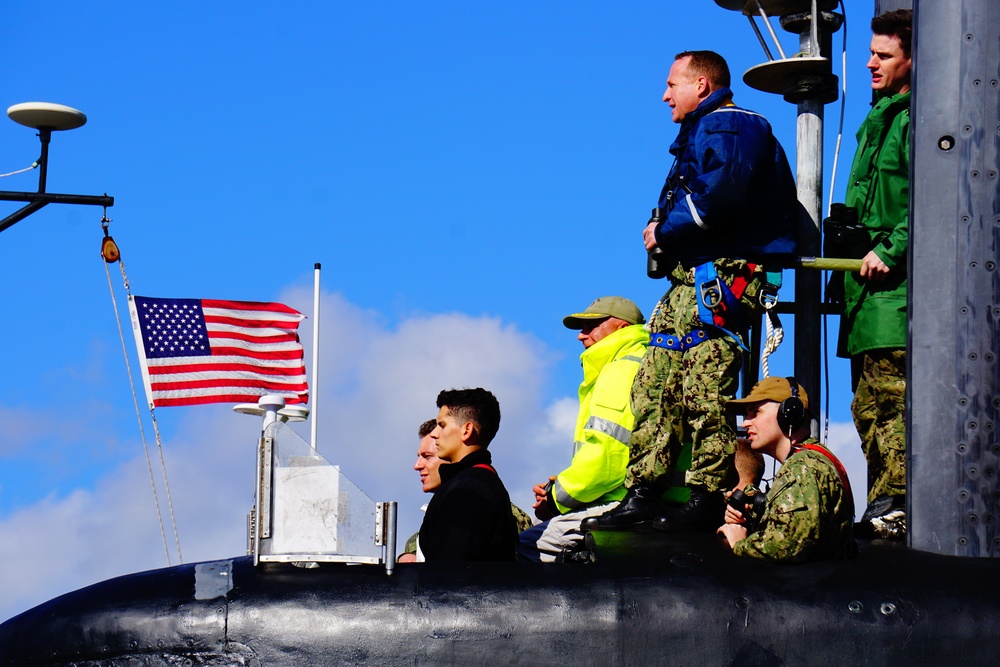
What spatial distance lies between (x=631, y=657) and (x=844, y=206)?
10.7 feet

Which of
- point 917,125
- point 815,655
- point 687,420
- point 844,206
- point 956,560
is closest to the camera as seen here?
point 815,655

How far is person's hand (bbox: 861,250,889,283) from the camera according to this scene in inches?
294

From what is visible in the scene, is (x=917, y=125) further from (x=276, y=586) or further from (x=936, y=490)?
(x=276, y=586)

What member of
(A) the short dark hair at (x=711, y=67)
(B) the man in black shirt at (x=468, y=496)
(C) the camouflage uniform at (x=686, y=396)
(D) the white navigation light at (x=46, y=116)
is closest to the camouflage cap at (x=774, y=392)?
(C) the camouflage uniform at (x=686, y=396)

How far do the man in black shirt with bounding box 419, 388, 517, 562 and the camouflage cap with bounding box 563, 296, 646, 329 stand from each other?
5.35ft

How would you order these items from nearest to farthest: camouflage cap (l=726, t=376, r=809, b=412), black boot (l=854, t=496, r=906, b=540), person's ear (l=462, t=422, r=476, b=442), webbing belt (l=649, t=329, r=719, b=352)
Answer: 1. camouflage cap (l=726, t=376, r=809, b=412)
2. black boot (l=854, t=496, r=906, b=540)
3. person's ear (l=462, t=422, r=476, b=442)
4. webbing belt (l=649, t=329, r=719, b=352)

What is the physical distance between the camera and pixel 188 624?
5.59 meters

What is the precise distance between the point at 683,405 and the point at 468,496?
1404 mm

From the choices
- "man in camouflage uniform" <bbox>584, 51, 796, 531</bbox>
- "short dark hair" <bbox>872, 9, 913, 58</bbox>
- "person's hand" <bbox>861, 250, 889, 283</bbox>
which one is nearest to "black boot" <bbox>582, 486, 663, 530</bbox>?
"man in camouflage uniform" <bbox>584, 51, 796, 531</bbox>

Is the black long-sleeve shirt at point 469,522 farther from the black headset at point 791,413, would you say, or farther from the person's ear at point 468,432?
the black headset at point 791,413

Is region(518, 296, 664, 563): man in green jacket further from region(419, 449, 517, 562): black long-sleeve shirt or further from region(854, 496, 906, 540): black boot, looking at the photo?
region(854, 496, 906, 540): black boot

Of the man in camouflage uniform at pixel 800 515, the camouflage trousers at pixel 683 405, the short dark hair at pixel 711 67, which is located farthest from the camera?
the short dark hair at pixel 711 67

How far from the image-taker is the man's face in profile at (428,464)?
31.5ft

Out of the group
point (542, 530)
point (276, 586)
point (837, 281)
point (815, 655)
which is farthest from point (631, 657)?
point (837, 281)
